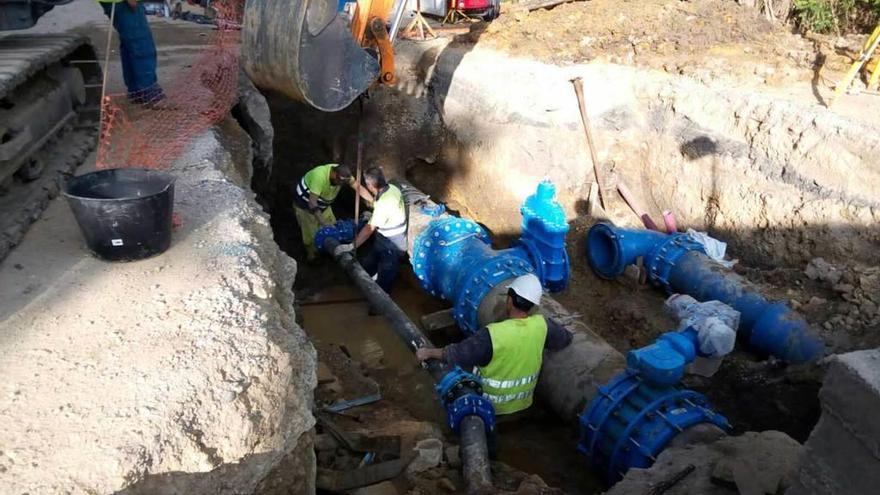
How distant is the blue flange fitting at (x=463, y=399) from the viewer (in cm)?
452

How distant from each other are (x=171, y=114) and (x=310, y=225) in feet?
9.02

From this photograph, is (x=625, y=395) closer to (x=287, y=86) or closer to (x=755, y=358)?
(x=755, y=358)

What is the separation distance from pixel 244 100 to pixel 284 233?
2.32 m

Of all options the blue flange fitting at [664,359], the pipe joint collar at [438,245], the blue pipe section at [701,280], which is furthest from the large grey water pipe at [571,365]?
the blue pipe section at [701,280]

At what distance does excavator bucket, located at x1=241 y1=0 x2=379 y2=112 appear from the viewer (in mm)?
4184

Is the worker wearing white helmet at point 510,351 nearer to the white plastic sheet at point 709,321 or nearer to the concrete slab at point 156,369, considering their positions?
the white plastic sheet at point 709,321

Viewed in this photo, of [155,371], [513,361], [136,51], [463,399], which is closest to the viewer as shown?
[155,371]

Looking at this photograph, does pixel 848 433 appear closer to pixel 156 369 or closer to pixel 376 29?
pixel 156 369

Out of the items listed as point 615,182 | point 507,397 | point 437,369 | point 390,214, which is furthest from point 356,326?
point 615,182

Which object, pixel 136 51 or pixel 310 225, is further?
pixel 310 225

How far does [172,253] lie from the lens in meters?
3.59

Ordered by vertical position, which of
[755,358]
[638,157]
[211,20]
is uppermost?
[211,20]

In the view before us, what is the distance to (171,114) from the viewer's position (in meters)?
6.00

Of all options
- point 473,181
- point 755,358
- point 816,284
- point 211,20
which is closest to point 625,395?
point 755,358
